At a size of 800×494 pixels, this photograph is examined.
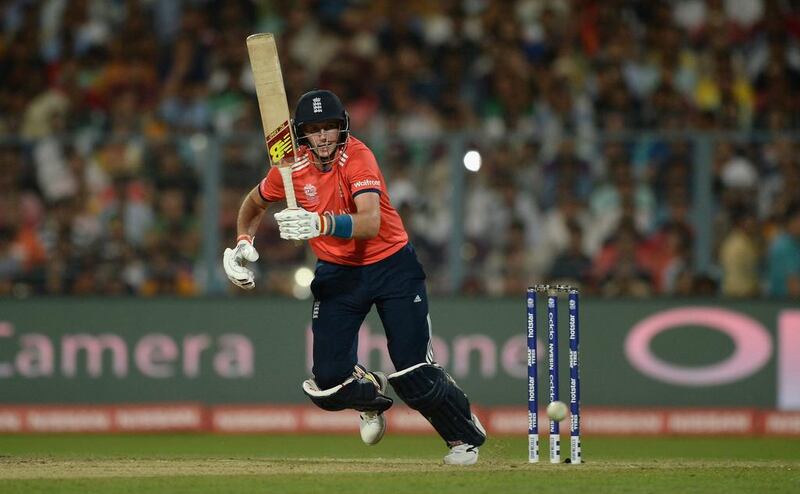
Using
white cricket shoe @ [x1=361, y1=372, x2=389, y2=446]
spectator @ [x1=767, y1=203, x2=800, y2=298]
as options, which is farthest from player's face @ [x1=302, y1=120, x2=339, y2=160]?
spectator @ [x1=767, y1=203, x2=800, y2=298]

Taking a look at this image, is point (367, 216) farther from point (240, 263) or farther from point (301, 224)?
point (240, 263)

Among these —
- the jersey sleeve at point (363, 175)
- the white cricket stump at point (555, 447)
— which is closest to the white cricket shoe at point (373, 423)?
the white cricket stump at point (555, 447)

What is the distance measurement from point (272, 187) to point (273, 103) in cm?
51

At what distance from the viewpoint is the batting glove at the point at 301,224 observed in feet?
22.7

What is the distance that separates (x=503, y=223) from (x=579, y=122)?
1.90 m

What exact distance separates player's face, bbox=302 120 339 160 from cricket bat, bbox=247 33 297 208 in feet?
0.33

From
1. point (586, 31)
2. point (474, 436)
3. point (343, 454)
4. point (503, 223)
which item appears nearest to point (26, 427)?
point (343, 454)

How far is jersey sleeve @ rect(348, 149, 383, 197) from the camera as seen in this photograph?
23.9ft

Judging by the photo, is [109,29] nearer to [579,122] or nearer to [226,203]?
[226,203]

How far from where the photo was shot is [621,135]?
37.8 ft

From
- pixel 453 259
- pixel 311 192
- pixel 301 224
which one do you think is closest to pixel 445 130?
pixel 453 259

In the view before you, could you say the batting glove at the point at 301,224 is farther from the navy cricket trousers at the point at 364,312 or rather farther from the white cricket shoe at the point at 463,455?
the white cricket shoe at the point at 463,455

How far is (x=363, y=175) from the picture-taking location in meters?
7.30

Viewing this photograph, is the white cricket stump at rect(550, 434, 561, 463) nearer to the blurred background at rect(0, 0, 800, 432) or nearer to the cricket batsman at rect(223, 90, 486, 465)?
the cricket batsman at rect(223, 90, 486, 465)
